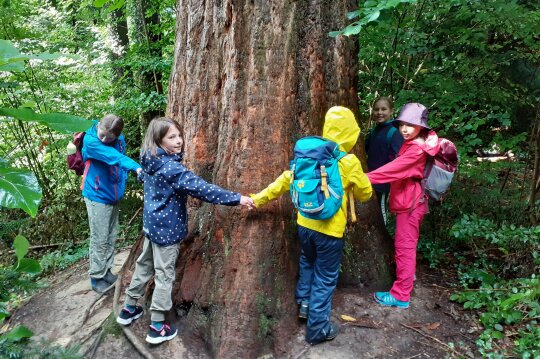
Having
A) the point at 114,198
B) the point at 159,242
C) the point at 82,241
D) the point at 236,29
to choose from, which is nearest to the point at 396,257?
the point at 159,242

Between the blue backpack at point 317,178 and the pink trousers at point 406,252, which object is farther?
Result: the pink trousers at point 406,252

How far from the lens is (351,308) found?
12.6 ft

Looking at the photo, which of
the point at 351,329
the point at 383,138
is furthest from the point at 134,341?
the point at 383,138

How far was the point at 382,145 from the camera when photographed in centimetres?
461

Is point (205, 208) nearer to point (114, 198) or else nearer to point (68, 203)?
point (114, 198)

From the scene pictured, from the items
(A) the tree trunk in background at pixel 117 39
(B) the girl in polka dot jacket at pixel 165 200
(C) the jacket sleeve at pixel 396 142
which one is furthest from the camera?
(A) the tree trunk in background at pixel 117 39

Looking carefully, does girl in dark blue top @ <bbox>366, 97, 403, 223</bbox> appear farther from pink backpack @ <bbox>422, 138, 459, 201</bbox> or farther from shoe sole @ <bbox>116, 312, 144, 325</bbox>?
shoe sole @ <bbox>116, 312, 144, 325</bbox>

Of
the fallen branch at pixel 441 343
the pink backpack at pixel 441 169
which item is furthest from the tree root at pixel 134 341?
the pink backpack at pixel 441 169

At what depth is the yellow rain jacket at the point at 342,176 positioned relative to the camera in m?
3.23

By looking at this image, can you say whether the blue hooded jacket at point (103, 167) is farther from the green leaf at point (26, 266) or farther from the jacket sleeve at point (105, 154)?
the green leaf at point (26, 266)

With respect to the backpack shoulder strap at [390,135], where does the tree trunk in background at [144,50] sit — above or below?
above

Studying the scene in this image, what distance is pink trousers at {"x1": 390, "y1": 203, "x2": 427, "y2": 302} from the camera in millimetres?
3957

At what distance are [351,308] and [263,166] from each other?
5.25 feet

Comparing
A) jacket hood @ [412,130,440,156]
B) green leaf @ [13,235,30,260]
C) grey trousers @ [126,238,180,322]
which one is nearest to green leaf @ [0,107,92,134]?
green leaf @ [13,235,30,260]
